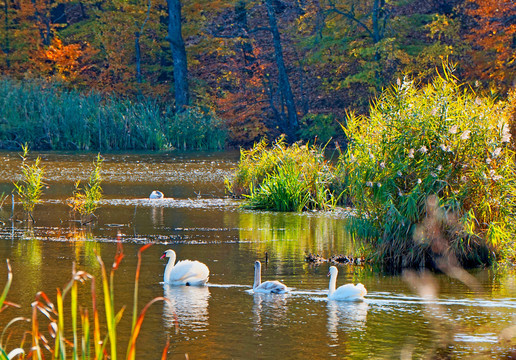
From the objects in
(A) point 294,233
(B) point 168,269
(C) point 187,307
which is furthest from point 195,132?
(C) point 187,307

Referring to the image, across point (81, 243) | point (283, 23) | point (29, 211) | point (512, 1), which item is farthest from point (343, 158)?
point (283, 23)

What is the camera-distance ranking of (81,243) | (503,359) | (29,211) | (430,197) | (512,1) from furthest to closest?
(512,1) < (29,211) < (81,243) < (430,197) < (503,359)

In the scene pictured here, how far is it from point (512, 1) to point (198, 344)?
1229 inches

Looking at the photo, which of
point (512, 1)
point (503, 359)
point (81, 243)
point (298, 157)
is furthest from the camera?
point (512, 1)

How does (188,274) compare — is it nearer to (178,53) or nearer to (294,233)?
(294,233)

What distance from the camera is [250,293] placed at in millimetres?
9688

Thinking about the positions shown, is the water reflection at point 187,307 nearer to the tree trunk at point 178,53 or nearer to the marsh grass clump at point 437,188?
the marsh grass clump at point 437,188

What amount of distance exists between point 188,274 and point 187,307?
1.01m

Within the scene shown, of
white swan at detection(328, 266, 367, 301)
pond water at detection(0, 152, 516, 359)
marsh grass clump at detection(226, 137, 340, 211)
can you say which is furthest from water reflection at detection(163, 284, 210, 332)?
marsh grass clump at detection(226, 137, 340, 211)

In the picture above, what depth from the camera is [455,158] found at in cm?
1134

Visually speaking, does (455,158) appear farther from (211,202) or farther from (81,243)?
(211,202)

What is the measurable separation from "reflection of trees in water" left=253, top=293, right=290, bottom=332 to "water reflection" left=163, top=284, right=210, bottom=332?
49 centimetres

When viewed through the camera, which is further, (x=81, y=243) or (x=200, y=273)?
(x=81, y=243)

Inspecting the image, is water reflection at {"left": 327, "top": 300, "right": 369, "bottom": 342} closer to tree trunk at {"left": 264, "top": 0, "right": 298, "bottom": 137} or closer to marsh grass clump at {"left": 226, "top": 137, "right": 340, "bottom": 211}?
marsh grass clump at {"left": 226, "top": 137, "right": 340, "bottom": 211}
